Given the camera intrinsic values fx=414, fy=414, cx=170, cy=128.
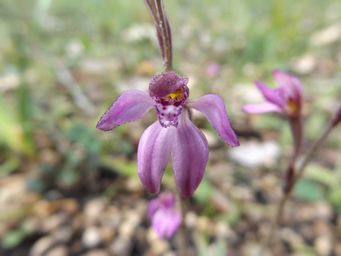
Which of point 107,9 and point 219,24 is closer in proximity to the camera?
point 107,9

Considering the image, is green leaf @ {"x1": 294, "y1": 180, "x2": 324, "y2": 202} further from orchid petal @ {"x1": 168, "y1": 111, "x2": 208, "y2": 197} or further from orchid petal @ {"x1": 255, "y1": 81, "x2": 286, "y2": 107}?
orchid petal @ {"x1": 168, "y1": 111, "x2": 208, "y2": 197}

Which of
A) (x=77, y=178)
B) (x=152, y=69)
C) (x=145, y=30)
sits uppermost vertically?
(x=145, y=30)

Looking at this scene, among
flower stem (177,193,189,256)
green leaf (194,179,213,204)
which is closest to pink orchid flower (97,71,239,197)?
flower stem (177,193,189,256)

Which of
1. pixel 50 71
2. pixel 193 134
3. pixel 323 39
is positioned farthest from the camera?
pixel 323 39

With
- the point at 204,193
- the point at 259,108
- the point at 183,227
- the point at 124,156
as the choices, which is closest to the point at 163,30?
the point at 259,108

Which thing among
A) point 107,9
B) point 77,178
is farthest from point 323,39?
point 77,178

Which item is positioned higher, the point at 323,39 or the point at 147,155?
the point at 147,155

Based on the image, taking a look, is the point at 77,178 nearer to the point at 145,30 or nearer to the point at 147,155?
the point at 147,155

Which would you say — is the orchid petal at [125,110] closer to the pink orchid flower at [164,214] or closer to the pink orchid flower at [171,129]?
the pink orchid flower at [171,129]
